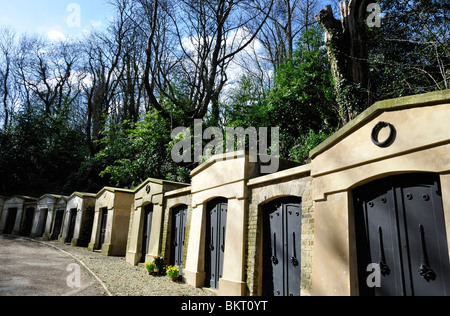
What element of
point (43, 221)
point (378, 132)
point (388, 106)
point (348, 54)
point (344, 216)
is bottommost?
point (43, 221)

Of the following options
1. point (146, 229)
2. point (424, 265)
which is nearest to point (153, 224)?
point (146, 229)

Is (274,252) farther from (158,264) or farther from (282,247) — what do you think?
(158,264)

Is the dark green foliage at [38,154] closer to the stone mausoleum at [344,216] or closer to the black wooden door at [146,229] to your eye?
the black wooden door at [146,229]

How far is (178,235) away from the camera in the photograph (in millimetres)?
9734

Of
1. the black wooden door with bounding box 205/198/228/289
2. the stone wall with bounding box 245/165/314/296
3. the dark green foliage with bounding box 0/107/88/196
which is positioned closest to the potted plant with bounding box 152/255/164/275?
the black wooden door with bounding box 205/198/228/289

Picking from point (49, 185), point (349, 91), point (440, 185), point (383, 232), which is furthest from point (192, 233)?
point (49, 185)

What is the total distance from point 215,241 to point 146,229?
4932mm

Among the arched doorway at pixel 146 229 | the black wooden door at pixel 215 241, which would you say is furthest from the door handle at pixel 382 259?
the arched doorway at pixel 146 229

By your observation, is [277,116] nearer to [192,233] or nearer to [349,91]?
[349,91]

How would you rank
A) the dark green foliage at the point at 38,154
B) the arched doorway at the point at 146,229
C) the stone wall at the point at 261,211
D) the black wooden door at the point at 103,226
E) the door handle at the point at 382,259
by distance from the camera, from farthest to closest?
the dark green foliage at the point at 38,154
the black wooden door at the point at 103,226
the arched doorway at the point at 146,229
the stone wall at the point at 261,211
the door handle at the point at 382,259

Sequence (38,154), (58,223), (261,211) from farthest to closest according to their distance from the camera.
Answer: (38,154)
(58,223)
(261,211)

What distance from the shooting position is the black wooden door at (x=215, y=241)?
7660 mm

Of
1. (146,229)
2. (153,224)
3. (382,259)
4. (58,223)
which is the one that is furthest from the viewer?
(58,223)

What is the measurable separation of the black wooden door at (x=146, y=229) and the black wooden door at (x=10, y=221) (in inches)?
705
